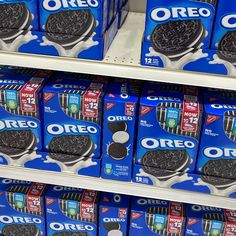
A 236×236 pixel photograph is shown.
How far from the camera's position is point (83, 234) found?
137 centimetres

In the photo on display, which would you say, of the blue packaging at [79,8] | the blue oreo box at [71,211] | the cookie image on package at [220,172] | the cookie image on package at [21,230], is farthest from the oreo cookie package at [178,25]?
the cookie image on package at [21,230]

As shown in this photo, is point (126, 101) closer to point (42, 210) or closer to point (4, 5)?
point (4, 5)

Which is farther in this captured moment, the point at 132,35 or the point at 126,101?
the point at 132,35

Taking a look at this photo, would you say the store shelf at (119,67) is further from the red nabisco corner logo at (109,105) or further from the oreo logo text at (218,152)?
the oreo logo text at (218,152)

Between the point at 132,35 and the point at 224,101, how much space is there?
38cm

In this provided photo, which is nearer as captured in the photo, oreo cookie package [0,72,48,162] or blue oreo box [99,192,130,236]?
oreo cookie package [0,72,48,162]

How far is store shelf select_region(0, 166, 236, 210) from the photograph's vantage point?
3.89 ft

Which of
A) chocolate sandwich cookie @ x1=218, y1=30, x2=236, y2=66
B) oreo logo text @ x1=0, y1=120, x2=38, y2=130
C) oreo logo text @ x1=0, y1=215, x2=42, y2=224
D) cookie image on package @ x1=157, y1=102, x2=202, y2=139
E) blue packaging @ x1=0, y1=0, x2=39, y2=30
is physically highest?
blue packaging @ x1=0, y1=0, x2=39, y2=30

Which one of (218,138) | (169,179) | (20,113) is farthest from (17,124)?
(218,138)

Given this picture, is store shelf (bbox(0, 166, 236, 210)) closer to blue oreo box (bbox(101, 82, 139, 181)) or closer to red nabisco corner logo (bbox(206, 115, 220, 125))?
blue oreo box (bbox(101, 82, 139, 181))

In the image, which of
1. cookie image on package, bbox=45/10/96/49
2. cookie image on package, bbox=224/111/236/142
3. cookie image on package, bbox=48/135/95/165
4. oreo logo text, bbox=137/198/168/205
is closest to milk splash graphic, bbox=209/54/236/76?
cookie image on package, bbox=224/111/236/142

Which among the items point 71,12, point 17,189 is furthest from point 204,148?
point 17,189

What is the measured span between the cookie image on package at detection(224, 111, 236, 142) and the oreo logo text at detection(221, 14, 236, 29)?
0.25 m

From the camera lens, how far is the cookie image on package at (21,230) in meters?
1.40
